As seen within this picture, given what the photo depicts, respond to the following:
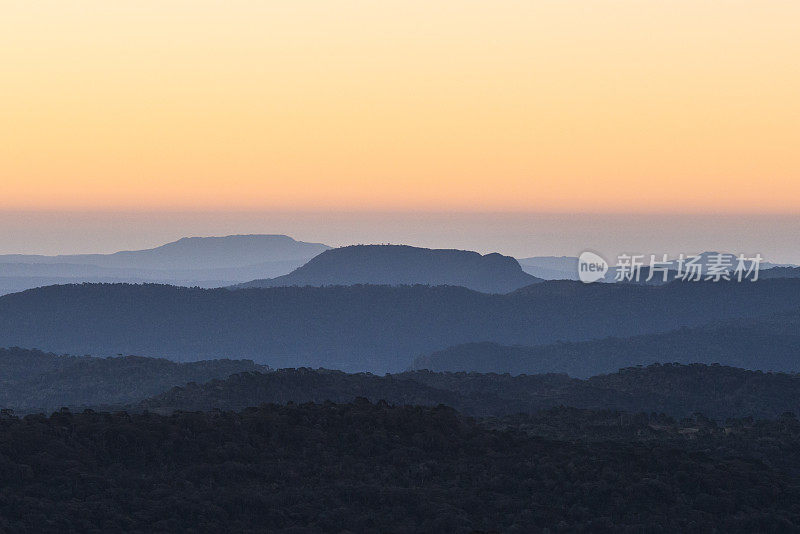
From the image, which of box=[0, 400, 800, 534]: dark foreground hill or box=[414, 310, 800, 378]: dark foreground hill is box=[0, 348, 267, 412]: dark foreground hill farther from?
box=[0, 400, 800, 534]: dark foreground hill

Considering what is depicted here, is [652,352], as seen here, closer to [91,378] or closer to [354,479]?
[91,378]

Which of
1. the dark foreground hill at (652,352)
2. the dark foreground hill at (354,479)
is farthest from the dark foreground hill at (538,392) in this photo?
the dark foreground hill at (652,352)

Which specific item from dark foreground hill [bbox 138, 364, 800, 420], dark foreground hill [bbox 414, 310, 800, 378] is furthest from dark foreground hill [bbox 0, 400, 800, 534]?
dark foreground hill [bbox 414, 310, 800, 378]

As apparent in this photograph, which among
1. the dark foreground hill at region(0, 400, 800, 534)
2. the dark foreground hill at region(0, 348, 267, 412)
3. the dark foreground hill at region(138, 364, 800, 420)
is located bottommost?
the dark foreground hill at region(0, 348, 267, 412)

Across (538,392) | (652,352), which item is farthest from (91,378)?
(652,352)

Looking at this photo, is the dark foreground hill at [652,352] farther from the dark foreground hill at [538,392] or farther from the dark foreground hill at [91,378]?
the dark foreground hill at [538,392]

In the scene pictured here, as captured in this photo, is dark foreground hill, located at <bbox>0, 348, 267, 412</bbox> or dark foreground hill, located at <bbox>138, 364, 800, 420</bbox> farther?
dark foreground hill, located at <bbox>0, 348, 267, 412</bbox>
